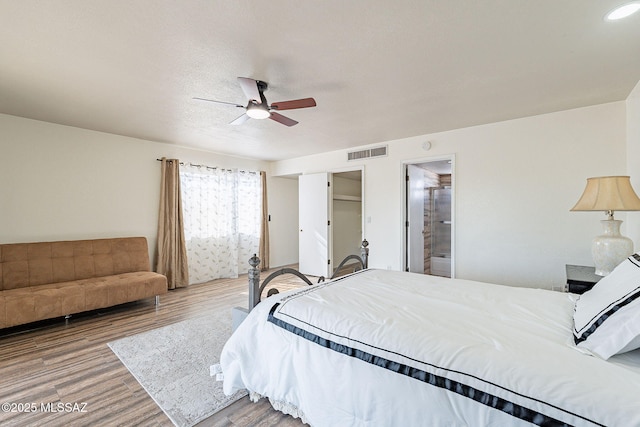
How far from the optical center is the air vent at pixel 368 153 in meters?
4.77

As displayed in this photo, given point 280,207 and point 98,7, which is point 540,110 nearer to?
point 98,7

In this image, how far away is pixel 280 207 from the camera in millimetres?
6777

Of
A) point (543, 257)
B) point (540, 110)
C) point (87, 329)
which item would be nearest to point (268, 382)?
point (87, 329)

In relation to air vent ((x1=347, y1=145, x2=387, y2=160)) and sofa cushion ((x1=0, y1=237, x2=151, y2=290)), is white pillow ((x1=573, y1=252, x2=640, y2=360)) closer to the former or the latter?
air vent ((x1=347, y1=145, x2=387, y2=160))

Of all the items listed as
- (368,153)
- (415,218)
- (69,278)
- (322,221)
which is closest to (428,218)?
(415,218)

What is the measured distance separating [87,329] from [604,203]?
5.31 meters

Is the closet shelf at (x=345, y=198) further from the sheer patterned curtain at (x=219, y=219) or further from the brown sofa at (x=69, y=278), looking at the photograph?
the brown sofa at (x=69, y=278)

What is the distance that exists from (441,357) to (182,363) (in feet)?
7.37

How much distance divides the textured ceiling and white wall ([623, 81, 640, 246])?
0.16 meters

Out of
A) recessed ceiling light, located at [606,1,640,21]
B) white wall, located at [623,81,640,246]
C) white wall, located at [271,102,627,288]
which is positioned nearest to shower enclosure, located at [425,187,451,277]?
white wall, located at [271,102,627,288]

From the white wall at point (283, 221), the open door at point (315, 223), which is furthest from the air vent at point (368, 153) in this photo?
the white wall at point (283, 221)

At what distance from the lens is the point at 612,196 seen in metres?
2.31

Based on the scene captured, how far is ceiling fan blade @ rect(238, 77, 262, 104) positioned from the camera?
2225mm

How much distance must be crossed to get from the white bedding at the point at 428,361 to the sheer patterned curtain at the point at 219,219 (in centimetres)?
371
